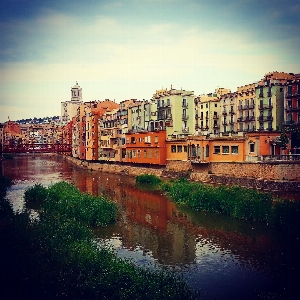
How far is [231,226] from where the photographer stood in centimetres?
2112

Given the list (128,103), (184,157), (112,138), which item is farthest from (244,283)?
(128,103)

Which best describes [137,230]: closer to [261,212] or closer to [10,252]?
[261,212]

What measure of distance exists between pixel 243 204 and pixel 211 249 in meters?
5.87

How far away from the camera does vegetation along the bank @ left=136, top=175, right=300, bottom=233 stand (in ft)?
65.4

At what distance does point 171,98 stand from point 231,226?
30734 mm

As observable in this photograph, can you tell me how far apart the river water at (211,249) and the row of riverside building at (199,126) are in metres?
12.3

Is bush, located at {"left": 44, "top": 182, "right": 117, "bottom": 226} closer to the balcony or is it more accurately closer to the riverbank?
the riverbank

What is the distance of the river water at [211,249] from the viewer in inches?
536

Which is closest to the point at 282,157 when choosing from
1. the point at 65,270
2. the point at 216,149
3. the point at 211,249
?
the point at 216,149

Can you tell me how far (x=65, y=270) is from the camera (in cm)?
1260

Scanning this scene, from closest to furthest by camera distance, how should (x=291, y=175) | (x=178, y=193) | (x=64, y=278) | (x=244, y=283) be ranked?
(x=64, y=278) < (x=244, y=283) < (x=178, y=193) < (x=291, y=175)

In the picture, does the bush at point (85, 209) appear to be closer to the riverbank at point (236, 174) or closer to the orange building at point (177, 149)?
the riverbank at point (236, 174)

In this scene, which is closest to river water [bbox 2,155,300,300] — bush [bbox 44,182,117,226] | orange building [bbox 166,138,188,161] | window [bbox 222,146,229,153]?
bush [bbox 44,182,117,226]

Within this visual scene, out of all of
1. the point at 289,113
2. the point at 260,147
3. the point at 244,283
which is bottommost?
the point at 244,283
